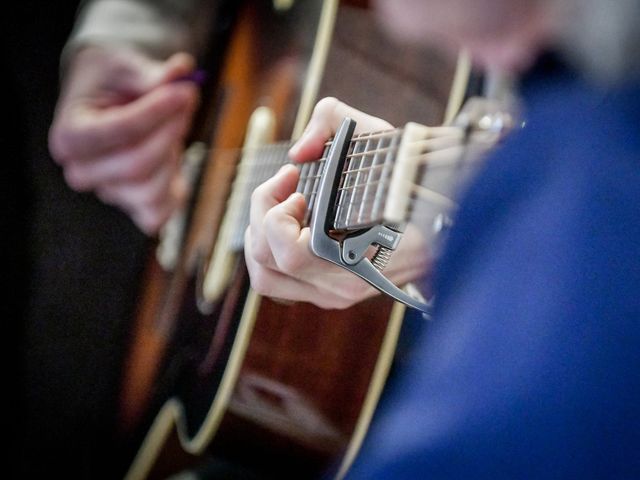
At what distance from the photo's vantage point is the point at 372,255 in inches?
14.3

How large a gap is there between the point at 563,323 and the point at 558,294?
11 mm

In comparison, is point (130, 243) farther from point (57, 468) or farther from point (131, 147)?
point (57, 468)

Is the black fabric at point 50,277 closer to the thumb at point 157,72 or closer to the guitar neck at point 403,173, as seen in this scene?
the thumb at point 157,72

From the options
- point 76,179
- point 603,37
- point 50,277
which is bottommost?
point 50,277

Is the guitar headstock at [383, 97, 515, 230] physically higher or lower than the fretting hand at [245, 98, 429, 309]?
higher

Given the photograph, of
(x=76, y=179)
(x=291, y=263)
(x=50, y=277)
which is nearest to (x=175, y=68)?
(x=76, y=179)

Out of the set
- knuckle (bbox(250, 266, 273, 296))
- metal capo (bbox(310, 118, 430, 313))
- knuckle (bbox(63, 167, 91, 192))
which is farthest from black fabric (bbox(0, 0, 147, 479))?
metal capo (bbox(310, 118, 430, 313))

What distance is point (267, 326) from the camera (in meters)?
0.55

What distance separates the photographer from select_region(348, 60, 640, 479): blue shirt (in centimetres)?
27

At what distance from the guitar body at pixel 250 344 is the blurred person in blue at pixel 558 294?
157mm

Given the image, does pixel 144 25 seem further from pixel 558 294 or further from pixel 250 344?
pixel 558 294

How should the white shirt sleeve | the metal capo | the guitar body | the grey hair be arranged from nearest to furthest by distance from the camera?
the grey hair
the metal capo
the guitar body
the white shirt sleeve

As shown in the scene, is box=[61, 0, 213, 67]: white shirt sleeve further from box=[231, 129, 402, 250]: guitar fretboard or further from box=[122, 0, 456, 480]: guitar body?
box=[231, 129, 402, 250]: guitar fretboard

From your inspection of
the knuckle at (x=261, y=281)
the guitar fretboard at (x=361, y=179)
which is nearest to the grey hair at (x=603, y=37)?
the guitar fretboard at (x=361, y=179)
